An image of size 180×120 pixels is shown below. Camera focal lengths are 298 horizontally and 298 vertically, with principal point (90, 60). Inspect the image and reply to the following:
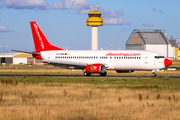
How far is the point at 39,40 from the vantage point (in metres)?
51.6

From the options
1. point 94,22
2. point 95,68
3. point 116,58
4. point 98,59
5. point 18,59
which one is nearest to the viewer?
point 95,68

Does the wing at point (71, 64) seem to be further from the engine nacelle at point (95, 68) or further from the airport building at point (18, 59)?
the airport building at point (18, 59)

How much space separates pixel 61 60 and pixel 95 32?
102 metres

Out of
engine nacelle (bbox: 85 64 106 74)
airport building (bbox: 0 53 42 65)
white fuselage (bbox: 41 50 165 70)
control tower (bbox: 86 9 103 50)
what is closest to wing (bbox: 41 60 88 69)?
white fuselage (bbox: 41 50 165 70)

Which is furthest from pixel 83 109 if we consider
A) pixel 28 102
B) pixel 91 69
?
pixel 91 69

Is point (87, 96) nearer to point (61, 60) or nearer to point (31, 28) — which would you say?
point (61, 60)

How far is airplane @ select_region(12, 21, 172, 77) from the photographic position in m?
43.5

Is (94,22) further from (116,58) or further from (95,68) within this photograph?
(95,68)

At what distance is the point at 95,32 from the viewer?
150 m

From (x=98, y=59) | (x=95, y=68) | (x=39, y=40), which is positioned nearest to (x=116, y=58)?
(x=98, y=59)

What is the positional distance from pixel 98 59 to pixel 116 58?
297 cm

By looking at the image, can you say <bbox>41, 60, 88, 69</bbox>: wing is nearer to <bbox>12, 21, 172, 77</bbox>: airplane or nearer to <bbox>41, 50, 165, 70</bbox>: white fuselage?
<bbox>12, 21, 172, 77</bbox>: airplane

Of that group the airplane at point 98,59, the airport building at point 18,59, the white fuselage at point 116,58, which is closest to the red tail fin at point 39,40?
the airplane at point 98,59

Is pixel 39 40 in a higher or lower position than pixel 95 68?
higher
